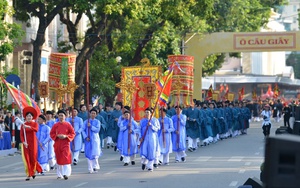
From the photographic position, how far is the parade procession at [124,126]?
18125 millimetres

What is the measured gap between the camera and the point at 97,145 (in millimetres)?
20250

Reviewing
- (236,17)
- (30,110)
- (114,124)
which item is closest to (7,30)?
(114,124)

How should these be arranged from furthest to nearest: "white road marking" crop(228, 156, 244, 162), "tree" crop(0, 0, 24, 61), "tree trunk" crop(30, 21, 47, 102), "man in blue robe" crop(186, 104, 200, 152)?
"tree trunk" crop(30, 21, 47, 102)
"man in blue robe" crop(186, 104, 200, 152)
"tree" crop(0, 0, 24, 61)
"white road marking" crop(228, 156, 244, 162)

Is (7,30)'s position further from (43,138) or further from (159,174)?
(159,174)

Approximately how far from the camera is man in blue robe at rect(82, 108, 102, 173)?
65.8 ft

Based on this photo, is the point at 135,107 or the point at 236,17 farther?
the point at 236,17

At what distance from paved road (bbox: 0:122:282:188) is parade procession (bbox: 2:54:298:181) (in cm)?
35

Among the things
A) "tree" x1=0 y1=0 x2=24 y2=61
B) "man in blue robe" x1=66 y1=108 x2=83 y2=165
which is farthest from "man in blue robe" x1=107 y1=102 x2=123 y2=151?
"man in blue robe" x1=66 y1=108 x2=83 y2=165

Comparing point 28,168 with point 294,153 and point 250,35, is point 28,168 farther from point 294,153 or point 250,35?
point 250,35

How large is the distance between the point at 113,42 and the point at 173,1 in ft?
20.8

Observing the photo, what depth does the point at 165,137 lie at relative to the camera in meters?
22.5

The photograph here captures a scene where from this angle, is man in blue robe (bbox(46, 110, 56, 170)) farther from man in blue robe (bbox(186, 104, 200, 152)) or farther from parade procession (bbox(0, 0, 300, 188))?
man in blue robe (bbox(186, 104, 200, 152))

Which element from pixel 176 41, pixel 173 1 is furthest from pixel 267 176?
pixel 176 41

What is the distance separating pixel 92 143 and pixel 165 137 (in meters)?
2.81
